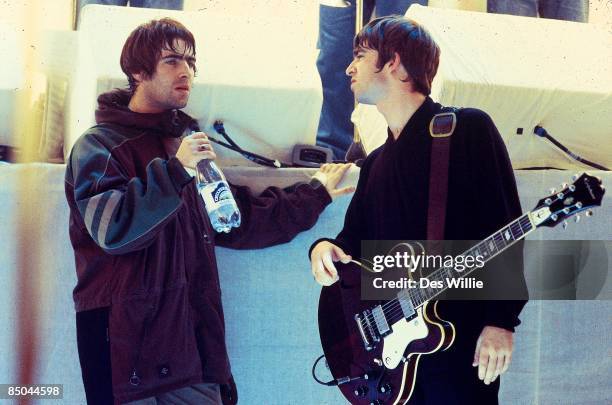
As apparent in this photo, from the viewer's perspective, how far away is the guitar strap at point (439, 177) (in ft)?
5.84

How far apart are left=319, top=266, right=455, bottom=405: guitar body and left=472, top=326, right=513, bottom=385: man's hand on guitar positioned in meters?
0.06

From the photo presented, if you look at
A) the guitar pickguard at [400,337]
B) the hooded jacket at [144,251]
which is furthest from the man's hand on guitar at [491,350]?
the hooded jacket at [144,251]

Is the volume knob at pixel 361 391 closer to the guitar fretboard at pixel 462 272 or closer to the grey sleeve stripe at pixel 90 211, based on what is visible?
the guitar fretboard at pixel 462 272

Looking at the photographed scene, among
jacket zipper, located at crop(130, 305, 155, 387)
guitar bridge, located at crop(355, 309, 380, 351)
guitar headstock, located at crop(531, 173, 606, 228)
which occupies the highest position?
guitar headstock, located at crop(531, 173, 606, 228)

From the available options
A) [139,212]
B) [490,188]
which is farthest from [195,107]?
[490,188]

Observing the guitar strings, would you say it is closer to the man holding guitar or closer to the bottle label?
the man holding guitar

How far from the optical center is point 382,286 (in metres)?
1.84

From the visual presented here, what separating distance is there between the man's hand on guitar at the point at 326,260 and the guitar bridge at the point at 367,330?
107 millimetres

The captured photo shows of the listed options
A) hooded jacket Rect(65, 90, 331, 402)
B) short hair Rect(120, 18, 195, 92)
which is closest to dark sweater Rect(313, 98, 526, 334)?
hooded jacket Rect(65, 90, 331, 402)

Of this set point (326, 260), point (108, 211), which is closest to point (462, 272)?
point (326, 260)

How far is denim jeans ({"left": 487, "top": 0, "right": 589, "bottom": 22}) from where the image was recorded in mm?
2182

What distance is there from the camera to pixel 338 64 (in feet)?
6.76

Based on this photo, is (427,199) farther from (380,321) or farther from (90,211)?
(90,211)

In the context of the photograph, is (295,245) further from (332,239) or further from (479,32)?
(479,32)
